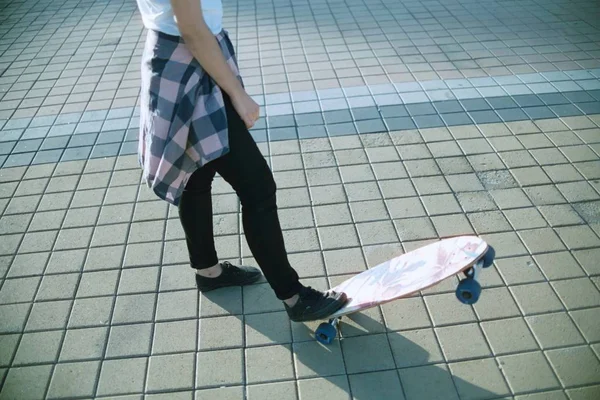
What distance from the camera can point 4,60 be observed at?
17.5 feet

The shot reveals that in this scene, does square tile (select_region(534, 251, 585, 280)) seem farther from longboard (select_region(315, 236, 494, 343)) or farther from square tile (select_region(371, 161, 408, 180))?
square tile (select_region(371, 161, 408, 180))

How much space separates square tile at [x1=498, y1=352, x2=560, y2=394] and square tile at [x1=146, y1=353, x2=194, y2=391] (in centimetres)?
136

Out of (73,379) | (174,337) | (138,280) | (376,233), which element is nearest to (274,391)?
(174,337)

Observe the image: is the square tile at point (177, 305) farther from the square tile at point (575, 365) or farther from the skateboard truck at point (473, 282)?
the square tile at point (575, 365)

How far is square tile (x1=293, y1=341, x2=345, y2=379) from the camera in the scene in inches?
82.9

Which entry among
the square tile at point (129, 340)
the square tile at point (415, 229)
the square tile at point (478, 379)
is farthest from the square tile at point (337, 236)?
the square tile at point (129, 340)

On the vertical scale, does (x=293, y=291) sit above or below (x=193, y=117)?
below

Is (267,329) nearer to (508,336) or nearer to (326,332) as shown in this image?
(326,332)

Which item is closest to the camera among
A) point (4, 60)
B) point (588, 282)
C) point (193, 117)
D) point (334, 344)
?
point (193, 117)

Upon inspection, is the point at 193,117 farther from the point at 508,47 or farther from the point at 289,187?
the point at 508,47

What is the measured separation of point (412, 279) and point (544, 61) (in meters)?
3.55

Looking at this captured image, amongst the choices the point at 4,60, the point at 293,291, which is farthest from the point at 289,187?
the point at 4,60

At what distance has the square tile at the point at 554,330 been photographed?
2156mm

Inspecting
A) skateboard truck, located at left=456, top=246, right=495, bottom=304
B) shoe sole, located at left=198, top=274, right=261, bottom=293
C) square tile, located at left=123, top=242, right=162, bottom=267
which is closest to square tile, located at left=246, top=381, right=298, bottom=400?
shoe sole, located at left=198, top=274, right=261, bottom=293
